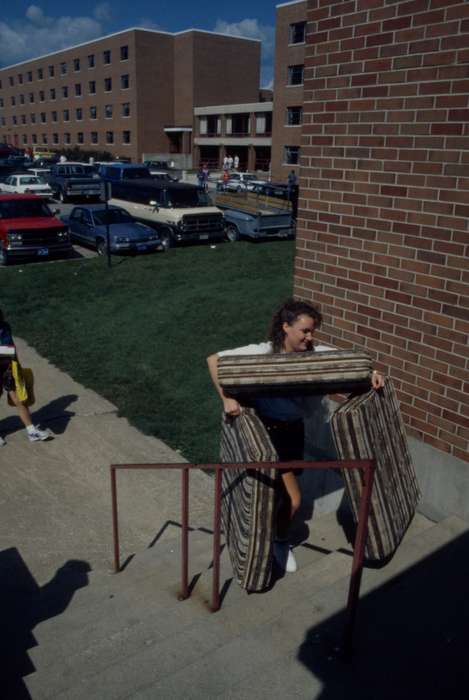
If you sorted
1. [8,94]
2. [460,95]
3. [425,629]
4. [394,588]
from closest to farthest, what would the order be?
[425,629]
[394,588]
[460,95]
[8,94]

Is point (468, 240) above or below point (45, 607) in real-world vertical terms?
above

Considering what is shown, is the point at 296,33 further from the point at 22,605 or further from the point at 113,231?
the point at 22,605

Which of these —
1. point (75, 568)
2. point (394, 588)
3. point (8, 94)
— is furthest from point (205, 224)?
point (8, 94)

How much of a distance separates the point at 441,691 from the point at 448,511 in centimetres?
170

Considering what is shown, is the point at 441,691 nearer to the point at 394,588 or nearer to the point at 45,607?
the point at 394,588

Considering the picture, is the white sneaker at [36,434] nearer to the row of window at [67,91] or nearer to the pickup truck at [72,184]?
the pickup truck at [72,184]

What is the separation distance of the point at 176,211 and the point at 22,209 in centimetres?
477

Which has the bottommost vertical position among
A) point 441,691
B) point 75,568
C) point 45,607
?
point 75,568

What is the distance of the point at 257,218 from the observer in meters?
19.8

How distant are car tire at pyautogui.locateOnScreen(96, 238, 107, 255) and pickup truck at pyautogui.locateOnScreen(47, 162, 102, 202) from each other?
44.8 feet

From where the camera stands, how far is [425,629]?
3.11 meters

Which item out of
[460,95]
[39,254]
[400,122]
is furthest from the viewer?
[39,254]

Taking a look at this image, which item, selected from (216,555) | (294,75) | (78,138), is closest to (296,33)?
(294,75)

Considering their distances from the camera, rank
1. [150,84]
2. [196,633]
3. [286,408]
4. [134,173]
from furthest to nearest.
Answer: [150,84] → [134,173] → [286,408] → [196,633]
